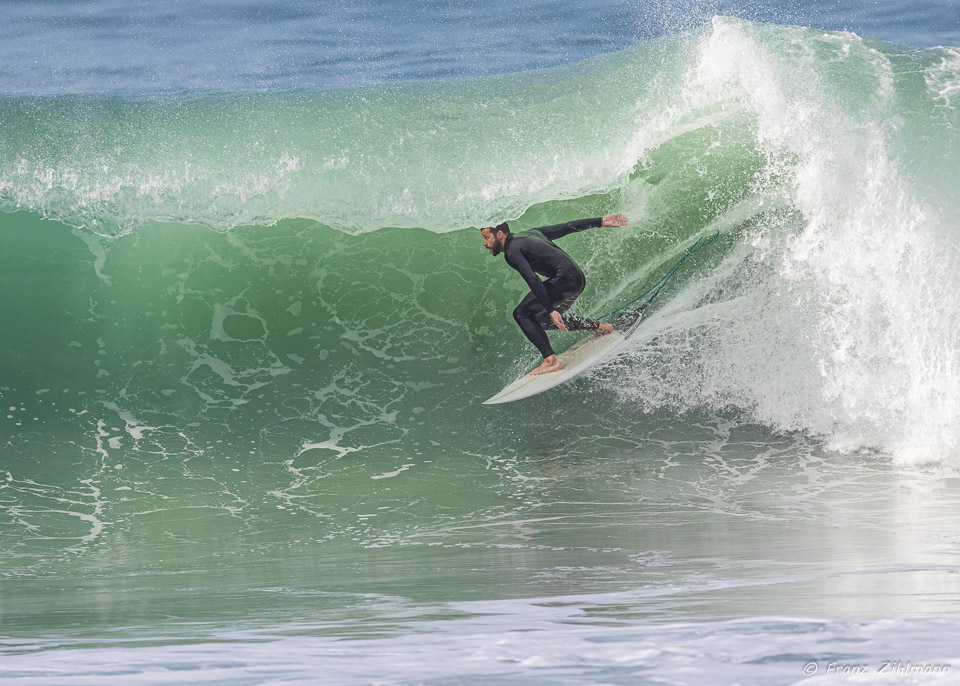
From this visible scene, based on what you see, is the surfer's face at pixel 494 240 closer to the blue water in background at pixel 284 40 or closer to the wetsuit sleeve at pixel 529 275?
the wetsuit sleeve at pixel 529 275

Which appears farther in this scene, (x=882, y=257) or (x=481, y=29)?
(x=481, y=29)

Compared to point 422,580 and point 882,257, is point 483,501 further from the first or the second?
point 882,257

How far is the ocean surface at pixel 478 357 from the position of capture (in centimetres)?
359

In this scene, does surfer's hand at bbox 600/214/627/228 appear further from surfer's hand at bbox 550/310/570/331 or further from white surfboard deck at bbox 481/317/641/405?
white surfboard deck at bbox 481/317/641/405

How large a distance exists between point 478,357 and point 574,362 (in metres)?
1.14

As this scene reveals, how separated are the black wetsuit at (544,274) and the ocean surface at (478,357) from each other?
2.94 feet

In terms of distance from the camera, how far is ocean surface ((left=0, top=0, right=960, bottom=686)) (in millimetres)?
3588

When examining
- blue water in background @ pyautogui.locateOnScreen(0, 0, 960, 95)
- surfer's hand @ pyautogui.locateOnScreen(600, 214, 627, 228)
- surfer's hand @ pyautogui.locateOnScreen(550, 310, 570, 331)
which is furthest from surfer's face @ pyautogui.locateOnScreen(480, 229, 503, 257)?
blue water in background @ pyautogui.locateOnScreen(0, 0, 960, 95)

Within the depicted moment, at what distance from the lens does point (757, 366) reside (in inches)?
274

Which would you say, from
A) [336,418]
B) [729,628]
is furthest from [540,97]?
[729,628]

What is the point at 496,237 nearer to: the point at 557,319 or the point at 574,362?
the point at 557,319

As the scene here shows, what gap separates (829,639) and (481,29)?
10.8m

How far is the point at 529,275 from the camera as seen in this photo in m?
6.08

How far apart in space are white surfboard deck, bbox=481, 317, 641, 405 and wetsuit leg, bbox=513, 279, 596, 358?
0.84 feet
